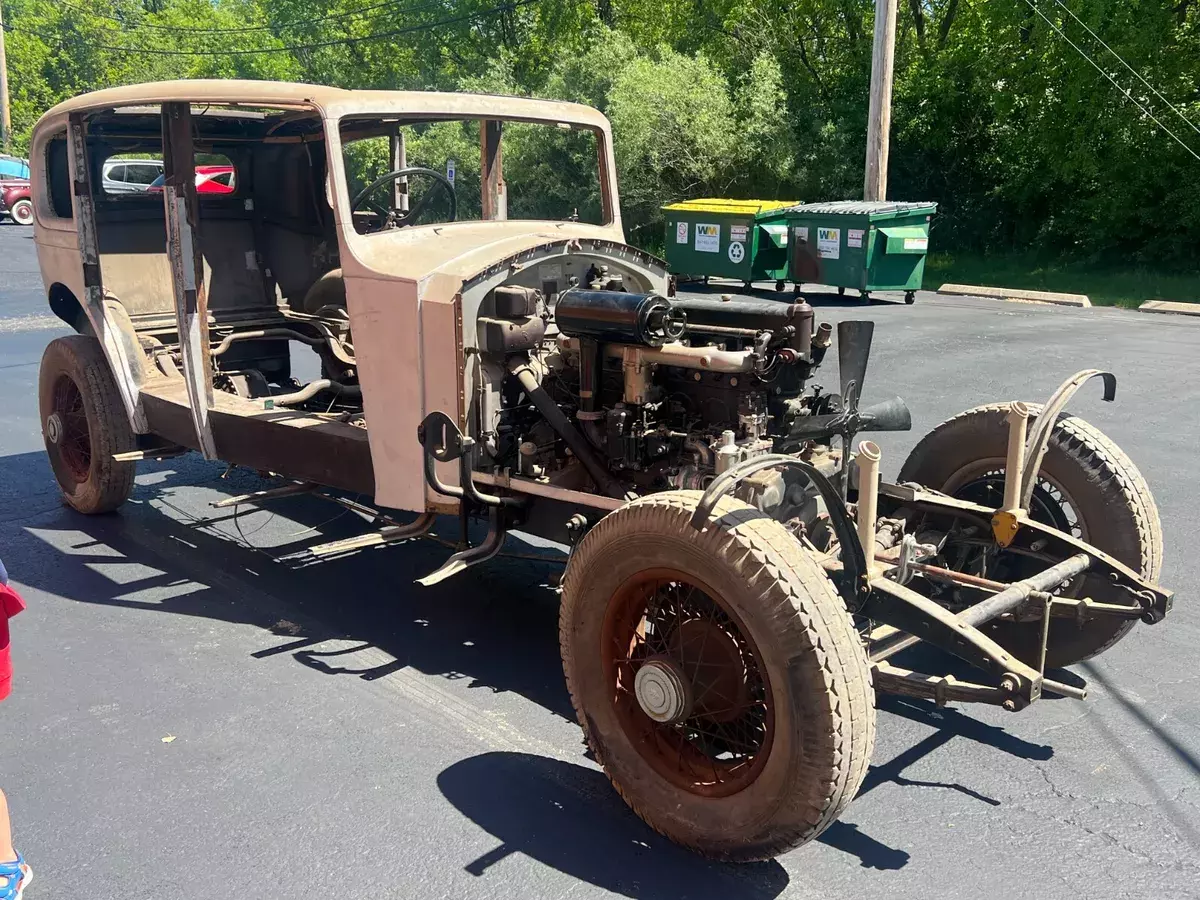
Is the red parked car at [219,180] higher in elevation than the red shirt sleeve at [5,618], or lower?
higher

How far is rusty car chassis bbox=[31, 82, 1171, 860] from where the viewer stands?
2.87 meters

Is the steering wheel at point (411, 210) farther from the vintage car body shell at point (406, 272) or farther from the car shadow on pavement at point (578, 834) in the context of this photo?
the car shadow on pavement at point (578, 834)

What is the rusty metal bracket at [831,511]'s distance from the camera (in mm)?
2812

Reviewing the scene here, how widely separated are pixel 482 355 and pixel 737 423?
101cm

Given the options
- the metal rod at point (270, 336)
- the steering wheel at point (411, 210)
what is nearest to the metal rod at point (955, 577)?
the steering wheel at point (411, 210)

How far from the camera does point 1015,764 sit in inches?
137

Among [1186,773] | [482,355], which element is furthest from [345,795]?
[1186,773]

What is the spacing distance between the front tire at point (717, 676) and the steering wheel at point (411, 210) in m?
2.77

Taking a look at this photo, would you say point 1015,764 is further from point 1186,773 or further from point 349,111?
point 349,111

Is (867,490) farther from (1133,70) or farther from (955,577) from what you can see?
(1133,70)

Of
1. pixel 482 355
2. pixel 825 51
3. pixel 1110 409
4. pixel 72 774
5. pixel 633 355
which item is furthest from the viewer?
pixel 825 51

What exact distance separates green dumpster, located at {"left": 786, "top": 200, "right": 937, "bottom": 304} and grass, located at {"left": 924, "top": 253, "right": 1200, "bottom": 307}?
2.29 meters

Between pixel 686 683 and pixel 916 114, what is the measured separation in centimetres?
2072

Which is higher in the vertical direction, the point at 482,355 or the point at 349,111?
the point at 349,111
